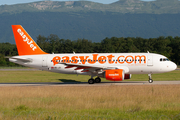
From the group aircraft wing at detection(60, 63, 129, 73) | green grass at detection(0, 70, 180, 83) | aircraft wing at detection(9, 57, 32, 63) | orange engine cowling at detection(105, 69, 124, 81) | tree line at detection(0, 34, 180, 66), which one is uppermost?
tree line at detection(0, 34, 180, 66)

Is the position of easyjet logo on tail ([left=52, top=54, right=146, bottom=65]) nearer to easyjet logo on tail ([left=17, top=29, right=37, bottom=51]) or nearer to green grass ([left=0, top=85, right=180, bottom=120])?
easyjet logo on tail ([left=17, top=29, right=37, bottom=51])

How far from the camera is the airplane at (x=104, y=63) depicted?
103 ft

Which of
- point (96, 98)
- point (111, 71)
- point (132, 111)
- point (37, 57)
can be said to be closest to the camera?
point (132, 111)

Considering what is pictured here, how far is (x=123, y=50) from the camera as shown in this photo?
108m

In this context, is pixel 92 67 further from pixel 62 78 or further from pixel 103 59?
pixel 62 78

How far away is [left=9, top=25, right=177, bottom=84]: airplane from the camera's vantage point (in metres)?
31.4

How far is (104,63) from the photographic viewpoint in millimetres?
32562

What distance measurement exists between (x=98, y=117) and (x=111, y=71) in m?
18.1

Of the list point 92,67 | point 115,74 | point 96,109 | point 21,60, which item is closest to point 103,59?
point 92,67

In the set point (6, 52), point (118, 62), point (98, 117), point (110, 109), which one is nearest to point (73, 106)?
point (110, 109)

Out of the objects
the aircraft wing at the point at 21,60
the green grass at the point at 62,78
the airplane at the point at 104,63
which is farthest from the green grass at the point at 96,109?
the green grass at the point at 62,78

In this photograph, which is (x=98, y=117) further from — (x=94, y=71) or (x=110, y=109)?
(x=94, y=71)

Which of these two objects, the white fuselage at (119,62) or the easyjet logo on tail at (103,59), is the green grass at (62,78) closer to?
the white fuselage at (119,62)

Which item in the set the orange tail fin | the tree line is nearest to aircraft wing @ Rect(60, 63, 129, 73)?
the orange tail fin
